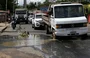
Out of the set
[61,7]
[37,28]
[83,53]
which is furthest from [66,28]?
[37,28]

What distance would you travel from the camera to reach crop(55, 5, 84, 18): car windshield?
1850cm

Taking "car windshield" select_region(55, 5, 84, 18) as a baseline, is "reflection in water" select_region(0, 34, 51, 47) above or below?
below

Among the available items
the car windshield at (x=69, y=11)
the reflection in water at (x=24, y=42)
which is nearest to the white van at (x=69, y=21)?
the car windshield at (x=69, y=11)

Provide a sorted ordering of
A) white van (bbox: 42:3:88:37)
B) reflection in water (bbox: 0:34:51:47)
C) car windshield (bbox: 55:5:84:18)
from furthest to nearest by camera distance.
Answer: car windshield (bbox: 55:5:84:18)
white van (bbox: 42:3:88:37)
reflection in water (bbox: 0:34:51:47)

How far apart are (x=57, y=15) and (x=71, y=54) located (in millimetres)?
6861

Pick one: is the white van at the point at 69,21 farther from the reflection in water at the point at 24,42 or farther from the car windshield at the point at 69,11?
the reflection in water at the point at 24,42

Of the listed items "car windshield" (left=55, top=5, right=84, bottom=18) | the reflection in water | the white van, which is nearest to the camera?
the reflection in water

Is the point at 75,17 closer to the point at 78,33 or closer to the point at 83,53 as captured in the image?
the point at 78,33

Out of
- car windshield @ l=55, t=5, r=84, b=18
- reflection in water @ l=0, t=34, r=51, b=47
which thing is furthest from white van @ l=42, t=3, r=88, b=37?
reflection in water @ l=0, t=34, r=51, b=47

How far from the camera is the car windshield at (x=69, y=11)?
18500mm

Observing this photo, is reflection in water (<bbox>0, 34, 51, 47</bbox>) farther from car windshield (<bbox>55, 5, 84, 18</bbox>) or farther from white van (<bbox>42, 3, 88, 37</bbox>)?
car windshield (<bbox>55, 5, 84, 18</bbox>)

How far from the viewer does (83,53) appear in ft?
40.3

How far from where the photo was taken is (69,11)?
18.6 m

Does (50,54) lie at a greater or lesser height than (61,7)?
lesser
